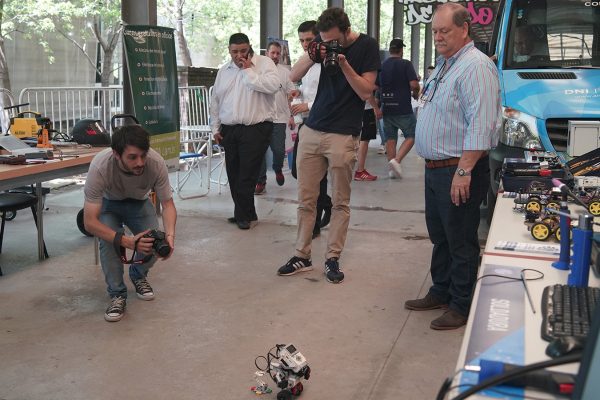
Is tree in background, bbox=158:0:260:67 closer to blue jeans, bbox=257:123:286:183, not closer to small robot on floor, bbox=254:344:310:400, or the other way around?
blue jeans, bbox=257:123:286:183

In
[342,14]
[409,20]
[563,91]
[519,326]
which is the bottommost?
[519,326]

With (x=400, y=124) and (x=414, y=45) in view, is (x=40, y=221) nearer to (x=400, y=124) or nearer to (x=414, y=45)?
(x=400, y=124)

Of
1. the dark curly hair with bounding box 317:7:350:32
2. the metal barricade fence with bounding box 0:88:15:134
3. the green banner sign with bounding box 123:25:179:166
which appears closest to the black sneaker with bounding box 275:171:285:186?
the green banner sign with bounding box 123:25:179:166

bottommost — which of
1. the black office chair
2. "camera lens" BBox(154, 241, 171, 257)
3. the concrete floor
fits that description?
the concrete floor

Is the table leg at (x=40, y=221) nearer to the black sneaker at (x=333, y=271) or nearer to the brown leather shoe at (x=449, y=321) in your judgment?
the black sneaker at (x=333, y=271)

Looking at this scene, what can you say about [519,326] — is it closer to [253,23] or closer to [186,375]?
[186,375]

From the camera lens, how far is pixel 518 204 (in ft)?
11.1

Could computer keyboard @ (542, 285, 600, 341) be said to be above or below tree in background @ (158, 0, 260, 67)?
below

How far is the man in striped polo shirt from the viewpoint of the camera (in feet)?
12.2

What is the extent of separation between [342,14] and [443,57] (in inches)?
40.1

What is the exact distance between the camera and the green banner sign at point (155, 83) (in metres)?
6.23

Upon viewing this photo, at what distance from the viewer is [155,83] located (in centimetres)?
652

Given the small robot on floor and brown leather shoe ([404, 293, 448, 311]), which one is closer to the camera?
the small robot on floor

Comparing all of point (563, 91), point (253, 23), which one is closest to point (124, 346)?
point (563, 91)
